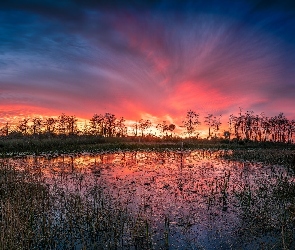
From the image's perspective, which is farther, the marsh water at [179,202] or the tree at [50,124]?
the tree at [50,124]

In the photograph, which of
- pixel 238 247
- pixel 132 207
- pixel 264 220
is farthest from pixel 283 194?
pixel 132 207

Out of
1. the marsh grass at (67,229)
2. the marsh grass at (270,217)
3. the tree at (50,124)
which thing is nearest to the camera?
→ the marsh grass at (67,229)

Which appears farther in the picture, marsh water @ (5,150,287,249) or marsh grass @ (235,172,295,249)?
marsh water @ (5,150,287,249)

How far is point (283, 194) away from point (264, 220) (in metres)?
4.67

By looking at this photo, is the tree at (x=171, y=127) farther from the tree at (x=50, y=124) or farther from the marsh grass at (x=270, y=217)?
the marsh grass at (x=270, y=217)

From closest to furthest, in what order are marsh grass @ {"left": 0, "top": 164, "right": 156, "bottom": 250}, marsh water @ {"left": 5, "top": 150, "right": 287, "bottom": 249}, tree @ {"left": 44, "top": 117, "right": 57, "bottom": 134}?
marsh grass @ {"left": 0, "top": 164, "right": 156, "bottom": 250}, marsh water @ {"left": 5, "top": 150, "right": 287, "bottom": 249}, tree @ {"left": 44, "top": 117, "right": 57, "bottom": 134}

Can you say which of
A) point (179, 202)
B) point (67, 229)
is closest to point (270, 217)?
point (179, 202)

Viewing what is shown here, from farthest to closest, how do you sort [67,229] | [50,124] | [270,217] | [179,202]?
[50,124] < [179,202] < [270,217] < [67,229]

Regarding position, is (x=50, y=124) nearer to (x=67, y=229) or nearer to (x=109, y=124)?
(x=109, y=124)

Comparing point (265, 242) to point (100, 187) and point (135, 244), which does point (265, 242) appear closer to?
point (135, 244)

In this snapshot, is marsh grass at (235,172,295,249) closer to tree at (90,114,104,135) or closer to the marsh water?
the marsh water

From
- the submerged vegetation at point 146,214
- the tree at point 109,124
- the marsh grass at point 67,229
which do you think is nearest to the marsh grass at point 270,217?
the submerged vegetation at point 146,214

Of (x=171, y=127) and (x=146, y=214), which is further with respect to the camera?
(x=171, y=127)

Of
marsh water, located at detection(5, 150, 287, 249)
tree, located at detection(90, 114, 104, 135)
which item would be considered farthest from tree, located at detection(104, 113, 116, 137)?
marsh water, located at detection(5, 150, 287, 249)
